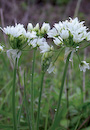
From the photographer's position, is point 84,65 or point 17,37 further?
point 84,65

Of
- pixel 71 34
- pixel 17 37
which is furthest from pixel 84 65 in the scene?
pixel 17 37

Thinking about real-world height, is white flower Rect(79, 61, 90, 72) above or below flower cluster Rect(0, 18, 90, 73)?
below

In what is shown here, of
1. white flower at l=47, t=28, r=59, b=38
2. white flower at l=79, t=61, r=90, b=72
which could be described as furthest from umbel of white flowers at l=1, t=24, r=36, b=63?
white flower at l=79, t=61, r=90, b=72

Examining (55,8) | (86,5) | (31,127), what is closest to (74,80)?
(31,127)

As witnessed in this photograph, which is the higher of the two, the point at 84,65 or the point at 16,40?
the point at 16,40

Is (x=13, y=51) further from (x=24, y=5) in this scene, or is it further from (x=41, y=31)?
(x=24, y=5)


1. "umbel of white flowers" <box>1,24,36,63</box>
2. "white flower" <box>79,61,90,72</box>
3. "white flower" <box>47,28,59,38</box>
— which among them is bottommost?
"white flower" <box>79,61,90,72</box>

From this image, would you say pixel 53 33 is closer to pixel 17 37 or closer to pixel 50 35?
pixel 50 35

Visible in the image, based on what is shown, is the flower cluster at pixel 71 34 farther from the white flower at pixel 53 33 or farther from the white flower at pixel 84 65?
the white flower at pixel 84 65

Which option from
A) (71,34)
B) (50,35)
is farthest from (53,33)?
(71,34)

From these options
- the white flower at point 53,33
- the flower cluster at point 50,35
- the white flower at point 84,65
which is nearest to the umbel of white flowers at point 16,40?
the flower cluster at point 50,35

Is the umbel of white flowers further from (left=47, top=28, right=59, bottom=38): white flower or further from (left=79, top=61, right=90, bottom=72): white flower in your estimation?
(left=79, top=61, right=90, bottom=72): white flower
